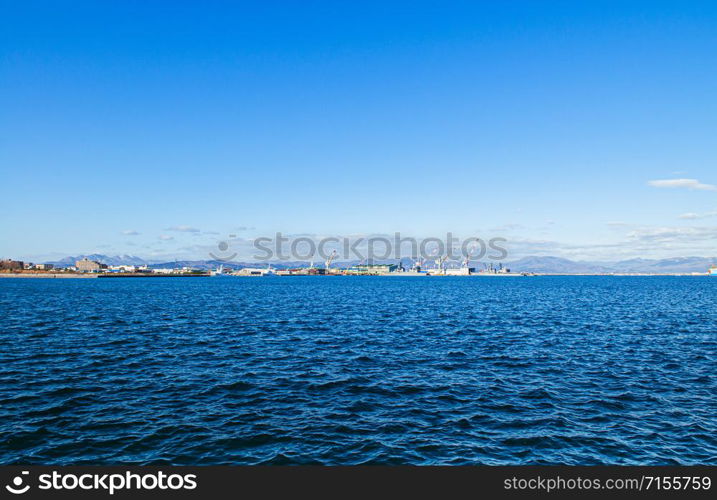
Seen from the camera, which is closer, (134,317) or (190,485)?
(190,485)

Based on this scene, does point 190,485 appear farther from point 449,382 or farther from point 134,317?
point 134,317

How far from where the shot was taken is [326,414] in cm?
2217

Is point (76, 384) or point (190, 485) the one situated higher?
point (190, 485)

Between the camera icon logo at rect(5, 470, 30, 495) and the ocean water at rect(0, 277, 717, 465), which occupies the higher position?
the camera icon logo at rect(5, 470, 30, 495)

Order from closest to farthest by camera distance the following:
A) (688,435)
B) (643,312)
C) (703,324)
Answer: (688,435) → (703,324) → (643,312)

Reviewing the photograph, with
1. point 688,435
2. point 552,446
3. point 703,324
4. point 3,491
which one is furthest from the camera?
point 703,324

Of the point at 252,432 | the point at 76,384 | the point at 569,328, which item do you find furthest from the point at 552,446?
the point at 569,328

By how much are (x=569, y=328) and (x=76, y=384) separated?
5522 centimetres

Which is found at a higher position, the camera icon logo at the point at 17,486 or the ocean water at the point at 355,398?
the camera icon logo at the point at 17,486

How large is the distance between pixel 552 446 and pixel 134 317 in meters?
65.6

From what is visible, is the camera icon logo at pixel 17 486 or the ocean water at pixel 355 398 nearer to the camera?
the camera icon logo at pixel 17 486

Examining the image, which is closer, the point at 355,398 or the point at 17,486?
the point at 17,486

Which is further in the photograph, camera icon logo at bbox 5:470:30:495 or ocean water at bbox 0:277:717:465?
ocean water at bbox 0:277:717:465

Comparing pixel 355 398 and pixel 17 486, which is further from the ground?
pixel 17 486
